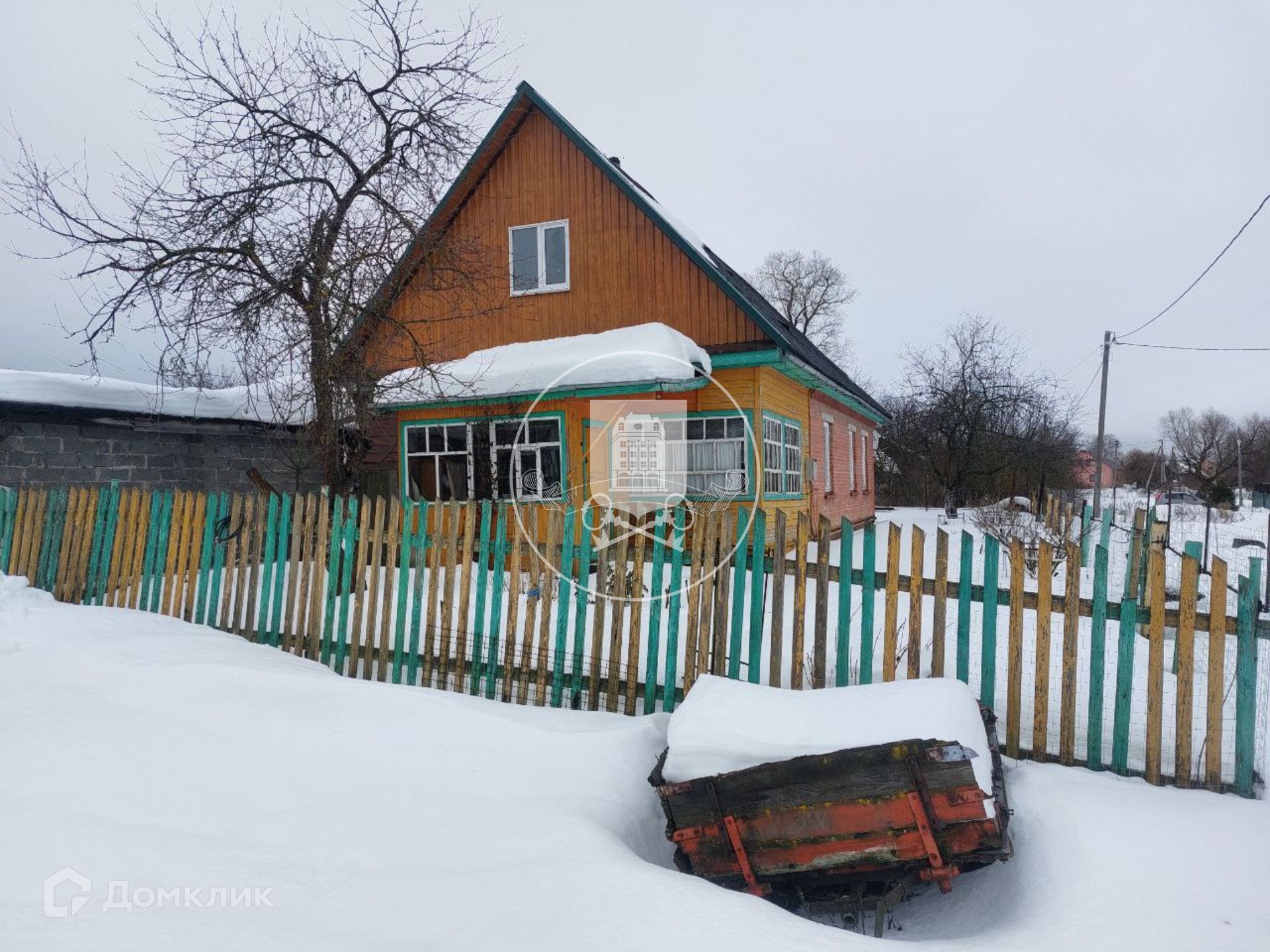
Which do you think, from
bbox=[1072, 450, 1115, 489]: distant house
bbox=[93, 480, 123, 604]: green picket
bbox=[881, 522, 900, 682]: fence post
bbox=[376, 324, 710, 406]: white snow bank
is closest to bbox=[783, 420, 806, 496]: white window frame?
bbox=[376, 324, 710, 406]: white snow bank

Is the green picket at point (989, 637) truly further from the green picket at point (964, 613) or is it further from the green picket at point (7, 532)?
the green picket at point (7, 532)

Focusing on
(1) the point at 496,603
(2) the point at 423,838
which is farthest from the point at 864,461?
(2) the point at 423,838

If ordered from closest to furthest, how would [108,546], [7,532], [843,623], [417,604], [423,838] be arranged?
[423,838] → [843,623] → [417,604] → [108,546] → [7,532]

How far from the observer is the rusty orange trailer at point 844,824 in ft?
9.36

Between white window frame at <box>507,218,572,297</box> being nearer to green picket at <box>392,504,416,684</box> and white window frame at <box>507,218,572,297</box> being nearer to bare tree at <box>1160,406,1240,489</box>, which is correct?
green picket at <box>392,504,416,684</box>

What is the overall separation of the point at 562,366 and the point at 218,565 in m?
5.57

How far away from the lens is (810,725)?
3221 mm

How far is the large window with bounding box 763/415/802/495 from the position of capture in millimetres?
12023

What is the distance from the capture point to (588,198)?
12297 millimetres

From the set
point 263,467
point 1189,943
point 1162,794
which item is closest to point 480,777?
point 1189,943

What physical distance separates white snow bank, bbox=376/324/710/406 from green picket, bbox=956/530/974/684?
629 centimetres

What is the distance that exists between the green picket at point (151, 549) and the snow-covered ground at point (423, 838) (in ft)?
10.0

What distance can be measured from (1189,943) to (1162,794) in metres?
1.26

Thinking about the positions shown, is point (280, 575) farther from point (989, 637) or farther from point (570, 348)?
point (570, 348)
